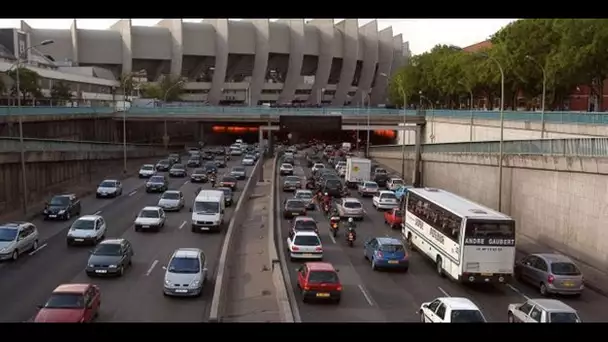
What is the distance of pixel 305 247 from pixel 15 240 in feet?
37.9

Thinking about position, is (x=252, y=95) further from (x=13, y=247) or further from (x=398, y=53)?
(x=13, y=247)

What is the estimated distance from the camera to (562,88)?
5475 cm

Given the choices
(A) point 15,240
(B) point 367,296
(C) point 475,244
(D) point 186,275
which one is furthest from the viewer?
(A) point 15,240

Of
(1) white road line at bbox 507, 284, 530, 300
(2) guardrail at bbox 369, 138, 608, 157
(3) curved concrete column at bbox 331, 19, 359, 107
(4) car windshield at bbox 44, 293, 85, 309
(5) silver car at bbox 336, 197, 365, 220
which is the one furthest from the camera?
(3) curved concrete column at bbox 331, 19, 359, 107

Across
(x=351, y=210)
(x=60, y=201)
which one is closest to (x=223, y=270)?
(x=351, y=210)

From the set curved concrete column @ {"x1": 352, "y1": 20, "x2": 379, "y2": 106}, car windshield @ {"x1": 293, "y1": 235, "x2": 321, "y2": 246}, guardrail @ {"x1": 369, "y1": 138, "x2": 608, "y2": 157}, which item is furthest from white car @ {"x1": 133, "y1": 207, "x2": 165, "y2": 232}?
curved concrete column @ {"x1": 352, "y1": 20, "x2": 379, "y2": 106}

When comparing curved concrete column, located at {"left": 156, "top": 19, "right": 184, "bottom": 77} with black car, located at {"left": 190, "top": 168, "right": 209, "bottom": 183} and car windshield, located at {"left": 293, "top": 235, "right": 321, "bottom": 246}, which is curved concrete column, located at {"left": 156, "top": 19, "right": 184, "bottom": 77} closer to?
black car, located at {"left": 190, "top": 168, "right": 209, "bottom": 183}

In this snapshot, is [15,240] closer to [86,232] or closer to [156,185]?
[86,232]

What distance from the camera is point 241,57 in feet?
468

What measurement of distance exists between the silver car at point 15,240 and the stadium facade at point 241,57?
81.5 metres

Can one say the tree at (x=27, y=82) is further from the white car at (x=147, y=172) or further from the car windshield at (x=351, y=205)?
the car windshield at (x=351, y=205)

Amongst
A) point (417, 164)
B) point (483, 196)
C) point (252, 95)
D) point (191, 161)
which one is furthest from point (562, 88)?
point (252, 95)

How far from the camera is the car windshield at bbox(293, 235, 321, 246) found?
28094 millimetres

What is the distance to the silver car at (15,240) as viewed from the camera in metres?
26.3
